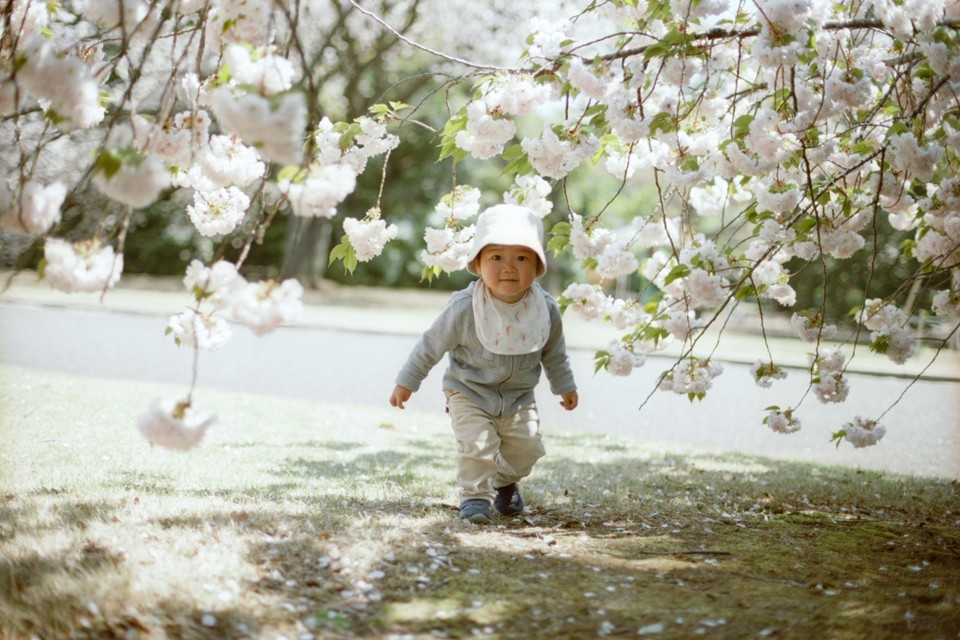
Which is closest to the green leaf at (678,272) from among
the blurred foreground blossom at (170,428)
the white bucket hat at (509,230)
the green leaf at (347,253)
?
the white bucket hat at (509,230)

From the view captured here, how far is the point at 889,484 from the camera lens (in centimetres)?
473

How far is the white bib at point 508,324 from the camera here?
135 inches

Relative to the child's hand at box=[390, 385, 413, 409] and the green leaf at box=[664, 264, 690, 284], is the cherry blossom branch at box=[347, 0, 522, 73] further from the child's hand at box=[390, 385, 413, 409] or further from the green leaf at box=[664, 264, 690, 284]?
the child's hand at box=[390, 385, 413, 409]

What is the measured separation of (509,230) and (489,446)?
85 centimetres

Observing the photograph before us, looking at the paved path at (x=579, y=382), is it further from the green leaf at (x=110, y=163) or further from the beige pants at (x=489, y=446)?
the green leaf at (x=110, y=163)

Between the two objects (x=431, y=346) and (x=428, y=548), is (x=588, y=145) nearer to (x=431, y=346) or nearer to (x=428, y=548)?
(x=431, y=346)

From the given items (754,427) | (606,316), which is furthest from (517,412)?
(754,427)

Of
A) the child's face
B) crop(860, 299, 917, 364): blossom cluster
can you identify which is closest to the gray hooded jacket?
the child's face

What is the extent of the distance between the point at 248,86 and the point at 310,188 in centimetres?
29

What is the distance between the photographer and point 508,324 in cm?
343

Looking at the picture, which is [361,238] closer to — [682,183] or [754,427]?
[682,183]

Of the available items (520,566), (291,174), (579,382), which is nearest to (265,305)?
(291,174)

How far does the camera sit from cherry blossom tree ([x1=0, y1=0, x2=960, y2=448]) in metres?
2.15

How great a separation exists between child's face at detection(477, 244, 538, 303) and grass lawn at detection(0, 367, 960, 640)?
910 millimetres
